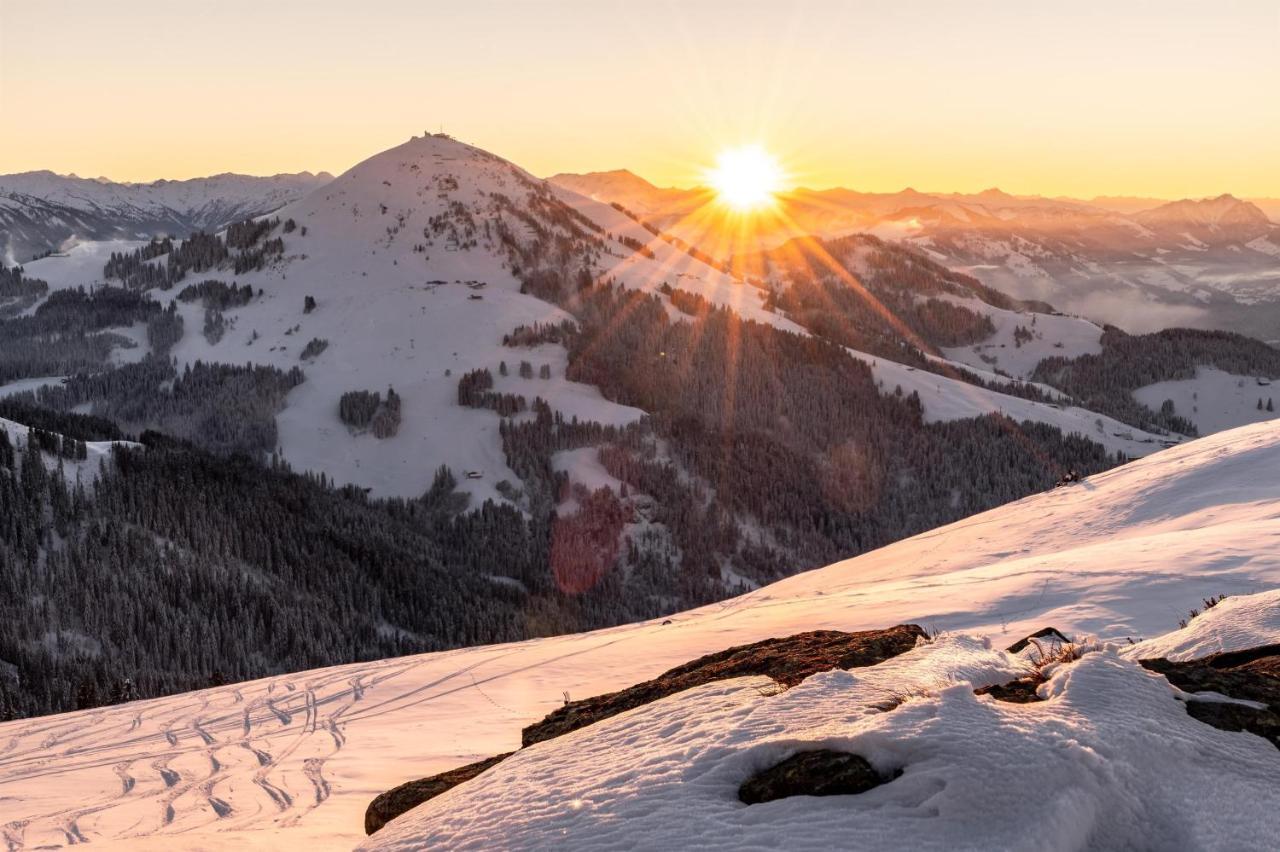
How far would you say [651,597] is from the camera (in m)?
91.2

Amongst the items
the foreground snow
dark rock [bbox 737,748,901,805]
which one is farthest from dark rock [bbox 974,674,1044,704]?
dark rock [bbox 737,748,901,805]

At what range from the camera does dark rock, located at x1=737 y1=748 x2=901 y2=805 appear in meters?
6.58

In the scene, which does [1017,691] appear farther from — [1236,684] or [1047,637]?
[1047,637]

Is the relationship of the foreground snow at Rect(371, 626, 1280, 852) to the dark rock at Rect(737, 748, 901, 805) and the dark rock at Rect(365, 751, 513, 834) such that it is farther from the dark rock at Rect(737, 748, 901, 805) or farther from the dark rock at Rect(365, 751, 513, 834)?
the dark rock at Rect(365, 751, 513, 834)

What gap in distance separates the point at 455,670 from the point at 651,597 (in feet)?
225

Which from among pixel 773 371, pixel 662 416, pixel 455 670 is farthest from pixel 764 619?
pixel 773 371

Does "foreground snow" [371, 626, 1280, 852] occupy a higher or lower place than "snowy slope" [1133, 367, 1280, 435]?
higher

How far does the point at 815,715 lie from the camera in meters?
7.81

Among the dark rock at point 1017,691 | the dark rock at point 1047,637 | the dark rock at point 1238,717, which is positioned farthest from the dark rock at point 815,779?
the dark rock at point 1047,637

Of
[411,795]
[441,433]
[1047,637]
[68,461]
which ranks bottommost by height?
[441,433]

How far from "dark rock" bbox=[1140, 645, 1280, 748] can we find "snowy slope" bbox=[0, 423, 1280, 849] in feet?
0.89

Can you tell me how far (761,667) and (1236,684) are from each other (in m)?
4.72

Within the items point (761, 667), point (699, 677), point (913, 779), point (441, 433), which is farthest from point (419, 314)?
point (913, 779)

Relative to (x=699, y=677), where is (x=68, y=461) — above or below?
above
